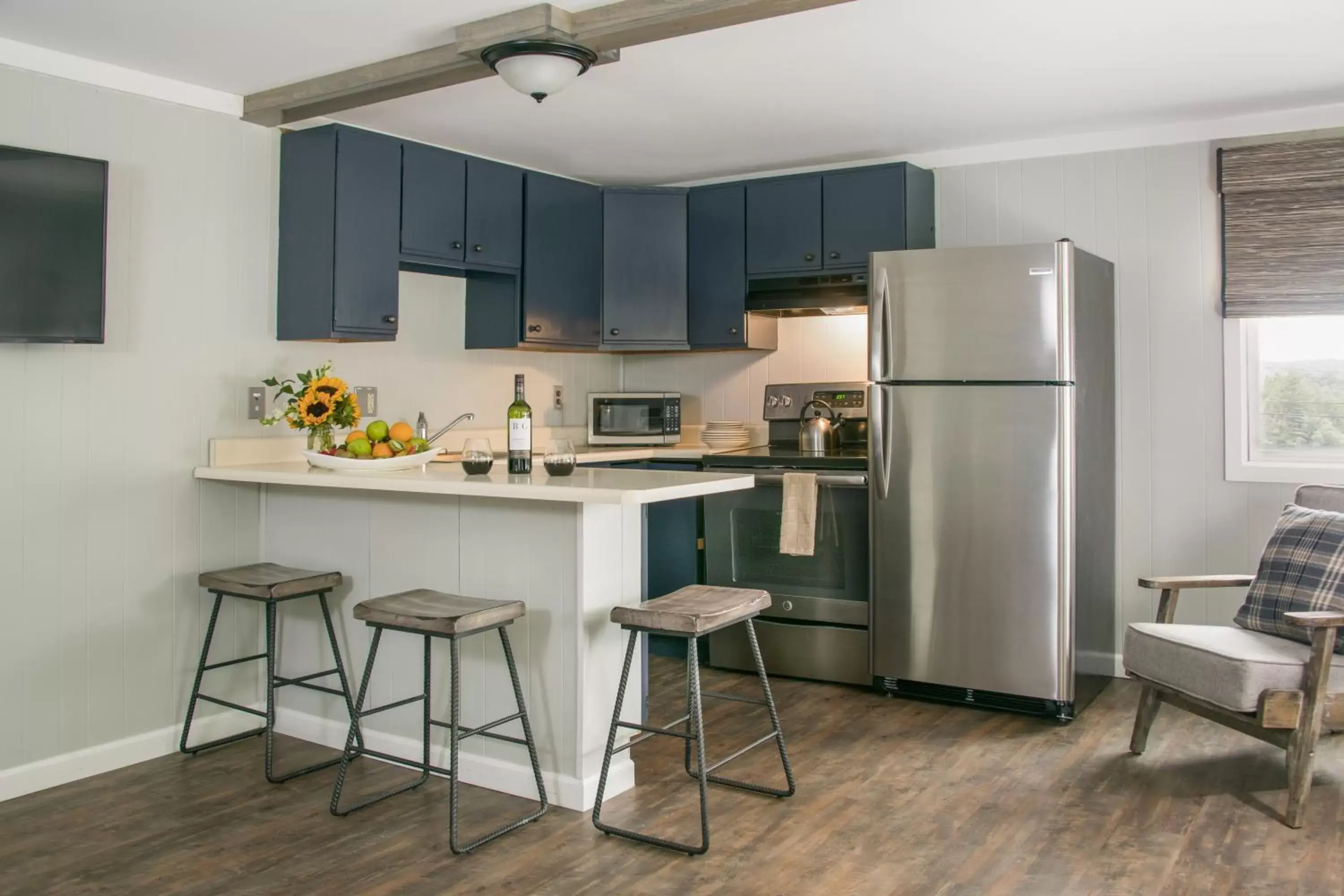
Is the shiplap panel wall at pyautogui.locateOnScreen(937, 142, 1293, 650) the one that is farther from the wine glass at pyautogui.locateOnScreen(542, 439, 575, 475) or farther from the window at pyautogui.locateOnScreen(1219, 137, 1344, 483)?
the wine glass at pyautogui.locateOnScreen(542, 439, 575, 475)

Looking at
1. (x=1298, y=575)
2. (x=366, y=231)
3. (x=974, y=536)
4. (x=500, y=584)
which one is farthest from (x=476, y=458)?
(x=1298, y=575)

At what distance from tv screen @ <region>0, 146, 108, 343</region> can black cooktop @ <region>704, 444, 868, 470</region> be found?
242 cm

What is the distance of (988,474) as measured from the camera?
3.85 m

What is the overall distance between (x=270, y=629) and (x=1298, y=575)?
10.5ft

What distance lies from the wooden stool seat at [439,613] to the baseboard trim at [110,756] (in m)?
1.13

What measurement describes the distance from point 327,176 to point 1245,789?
3595 mm

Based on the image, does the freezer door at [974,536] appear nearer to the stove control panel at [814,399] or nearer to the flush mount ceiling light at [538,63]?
the stove control panel at [814,399]

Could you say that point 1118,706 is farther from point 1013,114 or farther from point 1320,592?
point 1013,114

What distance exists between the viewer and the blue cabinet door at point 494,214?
14.5 feet

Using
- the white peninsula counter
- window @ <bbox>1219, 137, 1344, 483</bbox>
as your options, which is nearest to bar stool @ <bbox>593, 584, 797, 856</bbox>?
the white peninsula counter

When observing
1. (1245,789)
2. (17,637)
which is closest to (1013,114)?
(1245,789)

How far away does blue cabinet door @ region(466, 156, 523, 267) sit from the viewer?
4.41 meters

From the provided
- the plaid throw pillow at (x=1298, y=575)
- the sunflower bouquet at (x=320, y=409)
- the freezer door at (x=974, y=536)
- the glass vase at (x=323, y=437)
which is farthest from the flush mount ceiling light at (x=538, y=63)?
the plaid throw pillow at (x=1298, y=575)

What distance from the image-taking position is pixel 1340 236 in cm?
396
